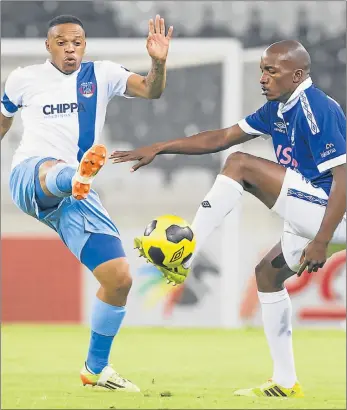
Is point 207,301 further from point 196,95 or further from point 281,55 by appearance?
point 281,55

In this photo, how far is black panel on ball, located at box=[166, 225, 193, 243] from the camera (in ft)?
16.2

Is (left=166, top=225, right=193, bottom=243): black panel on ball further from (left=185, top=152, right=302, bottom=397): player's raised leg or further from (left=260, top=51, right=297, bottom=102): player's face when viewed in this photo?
(left=260, top=51, right=297, bottom=102): player's face

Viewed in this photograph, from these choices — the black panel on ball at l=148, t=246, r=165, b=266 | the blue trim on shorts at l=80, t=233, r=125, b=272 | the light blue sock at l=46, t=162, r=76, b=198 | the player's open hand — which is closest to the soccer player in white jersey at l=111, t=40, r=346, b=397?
the black panel on ball at l=148, t=246, r=165, b=266

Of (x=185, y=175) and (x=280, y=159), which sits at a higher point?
(x=280, y=159)

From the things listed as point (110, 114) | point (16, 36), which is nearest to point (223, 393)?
point (110, 114)

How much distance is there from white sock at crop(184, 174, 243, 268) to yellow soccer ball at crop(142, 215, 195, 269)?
11 cm

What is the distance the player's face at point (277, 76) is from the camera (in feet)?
17.1

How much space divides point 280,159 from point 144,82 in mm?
876

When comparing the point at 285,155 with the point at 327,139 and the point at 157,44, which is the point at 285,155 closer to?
the point at 327,139

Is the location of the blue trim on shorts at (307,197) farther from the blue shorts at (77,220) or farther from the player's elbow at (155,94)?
the blue shorts at (77,220)

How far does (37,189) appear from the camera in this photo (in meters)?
5.45

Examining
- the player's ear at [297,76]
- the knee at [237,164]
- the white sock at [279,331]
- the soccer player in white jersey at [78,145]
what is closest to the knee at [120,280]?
the soccer player in white jersey at [78,145]

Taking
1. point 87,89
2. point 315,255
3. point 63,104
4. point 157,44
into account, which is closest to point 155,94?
point 157,44

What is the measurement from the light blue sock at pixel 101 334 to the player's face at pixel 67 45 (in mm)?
1353
